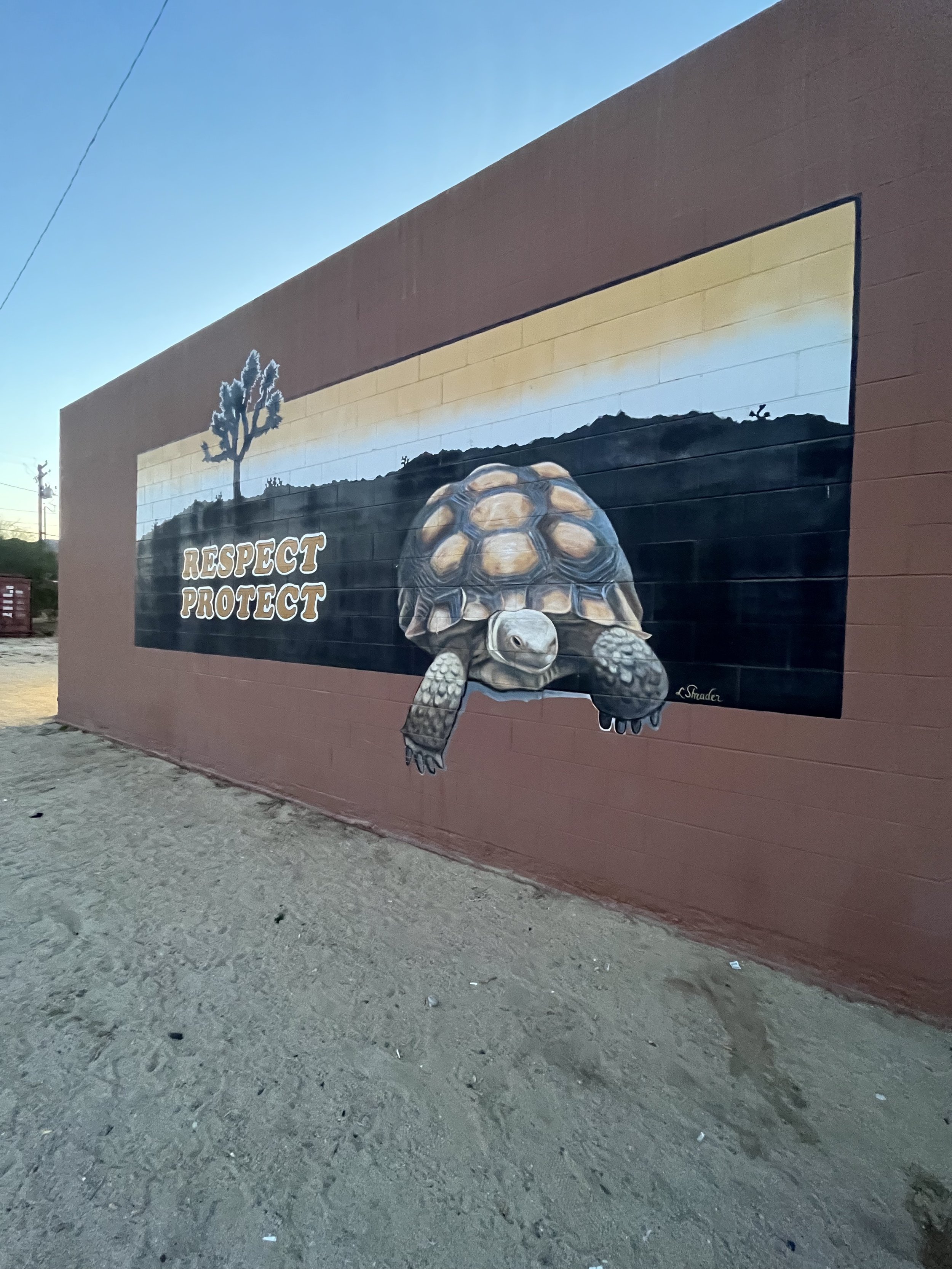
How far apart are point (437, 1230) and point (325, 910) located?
1.93 metres

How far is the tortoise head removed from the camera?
3734 millimetres

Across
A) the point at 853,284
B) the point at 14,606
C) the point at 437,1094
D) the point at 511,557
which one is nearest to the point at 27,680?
the point at 14,606

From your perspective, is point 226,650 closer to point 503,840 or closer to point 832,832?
point 503,840

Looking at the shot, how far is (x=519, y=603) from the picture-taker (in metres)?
3.86

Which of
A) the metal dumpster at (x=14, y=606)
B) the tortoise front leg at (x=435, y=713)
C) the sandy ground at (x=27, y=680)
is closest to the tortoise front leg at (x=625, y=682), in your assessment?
the tortoise front leg at (x=435, y=713)

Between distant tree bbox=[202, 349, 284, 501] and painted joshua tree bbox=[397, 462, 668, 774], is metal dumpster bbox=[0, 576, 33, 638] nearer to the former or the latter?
distant tree bbox=[202, 349, 284, 501]

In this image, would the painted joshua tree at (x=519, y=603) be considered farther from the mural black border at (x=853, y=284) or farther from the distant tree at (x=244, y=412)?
the distant tree at (x=244, y=412)

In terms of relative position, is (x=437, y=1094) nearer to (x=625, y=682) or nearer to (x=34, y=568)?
(x=625, y=682)

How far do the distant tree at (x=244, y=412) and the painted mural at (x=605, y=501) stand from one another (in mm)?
275

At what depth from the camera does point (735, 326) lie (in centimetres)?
305

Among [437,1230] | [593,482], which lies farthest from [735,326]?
[437,1230]

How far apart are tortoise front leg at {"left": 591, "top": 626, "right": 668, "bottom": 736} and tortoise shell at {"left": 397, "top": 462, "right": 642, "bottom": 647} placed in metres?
0.11

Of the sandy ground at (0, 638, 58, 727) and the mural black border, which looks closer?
the mural black border

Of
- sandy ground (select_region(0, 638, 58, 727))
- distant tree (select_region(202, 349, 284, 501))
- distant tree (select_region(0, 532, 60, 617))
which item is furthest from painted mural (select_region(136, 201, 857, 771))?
distant tree (select_region(0, 532, 60, 617))
